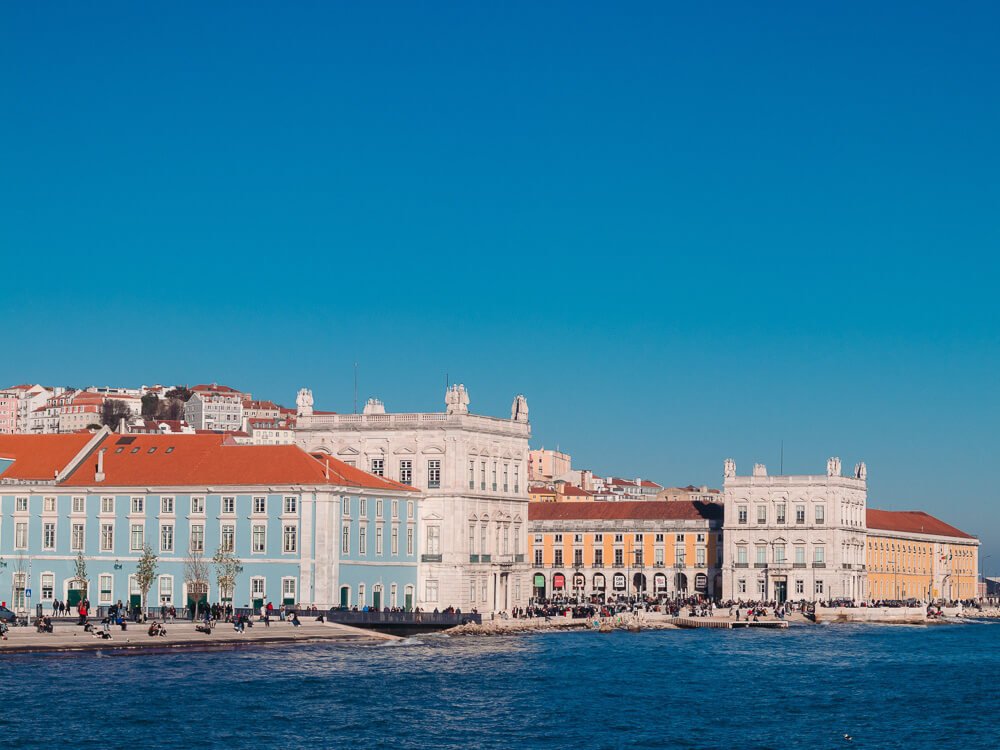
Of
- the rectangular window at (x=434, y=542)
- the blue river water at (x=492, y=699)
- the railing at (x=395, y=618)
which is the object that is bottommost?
the blue river water at (x=492, y=699)

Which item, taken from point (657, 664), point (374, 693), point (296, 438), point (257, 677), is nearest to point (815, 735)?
point (374, 693)

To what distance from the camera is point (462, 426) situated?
338 feet

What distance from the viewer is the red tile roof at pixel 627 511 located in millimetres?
146250

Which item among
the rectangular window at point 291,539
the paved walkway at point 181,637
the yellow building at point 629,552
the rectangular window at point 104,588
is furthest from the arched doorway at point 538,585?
the paved walkway at point 181,637

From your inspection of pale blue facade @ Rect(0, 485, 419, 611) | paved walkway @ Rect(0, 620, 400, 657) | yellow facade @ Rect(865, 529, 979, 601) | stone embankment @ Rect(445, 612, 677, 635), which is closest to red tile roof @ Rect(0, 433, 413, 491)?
pale blue facade @ Rect(0, 485, 419, 611)

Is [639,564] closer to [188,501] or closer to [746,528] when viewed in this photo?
[746,528]

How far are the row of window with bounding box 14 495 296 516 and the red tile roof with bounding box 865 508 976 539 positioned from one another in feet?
226

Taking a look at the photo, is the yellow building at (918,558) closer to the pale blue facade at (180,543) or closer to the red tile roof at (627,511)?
the red tile roof at (627,511)

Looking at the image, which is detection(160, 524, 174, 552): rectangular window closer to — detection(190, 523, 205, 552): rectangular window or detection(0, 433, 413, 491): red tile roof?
detection(190, 523, 205, 552): rectangular window

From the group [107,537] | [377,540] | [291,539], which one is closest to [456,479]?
[377,540]

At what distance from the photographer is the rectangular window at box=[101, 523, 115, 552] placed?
93812mm

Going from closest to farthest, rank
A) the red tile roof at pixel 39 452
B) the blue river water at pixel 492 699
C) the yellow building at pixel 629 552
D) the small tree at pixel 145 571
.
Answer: the blue river water at pixel 492 699 < the small tree at pixel 145 571 < the red tile roof at pixel 39 452 < the yellow building at pixel 629 552

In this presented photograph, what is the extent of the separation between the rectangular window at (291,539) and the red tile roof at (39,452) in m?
13.3

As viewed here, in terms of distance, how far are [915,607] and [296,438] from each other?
5214 cm
